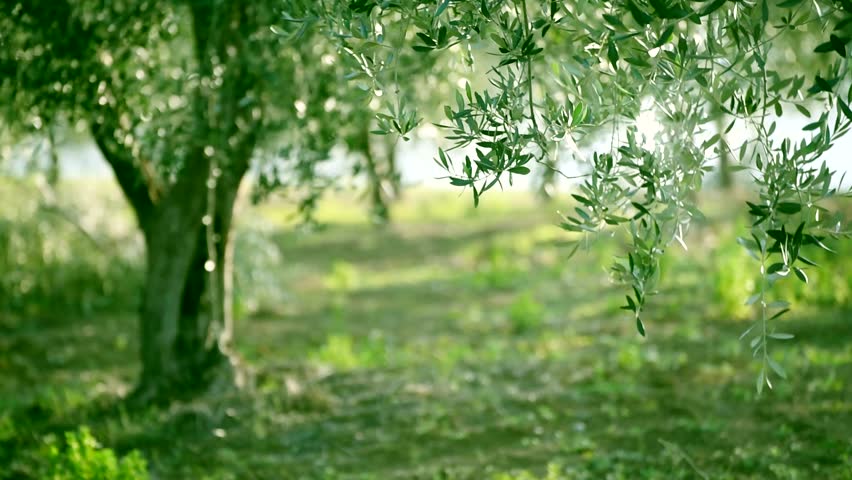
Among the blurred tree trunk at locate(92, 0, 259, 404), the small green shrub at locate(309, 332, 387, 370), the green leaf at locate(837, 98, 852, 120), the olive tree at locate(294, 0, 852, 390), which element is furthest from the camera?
the small green shrub at locate(309, 332, 387, 370)

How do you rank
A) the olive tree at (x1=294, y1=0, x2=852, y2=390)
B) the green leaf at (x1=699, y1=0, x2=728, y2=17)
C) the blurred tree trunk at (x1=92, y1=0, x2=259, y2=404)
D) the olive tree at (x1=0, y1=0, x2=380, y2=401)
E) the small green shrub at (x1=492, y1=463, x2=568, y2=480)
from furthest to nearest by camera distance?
1. the blurred tree trunk at (x1=92, y1=0, x2=259, y2=404)
2. the olive tree at (x1=0, y1=0, x2=380, y2=401)
3. the small green shrub at (x1=492, y1=463, x2=568, y2=480)
4. the olive tree at (x1=294, y1=0, x2=852, y2=390)
5. the green leaf at (x1=699, y1=0, x2=728, y2=17)

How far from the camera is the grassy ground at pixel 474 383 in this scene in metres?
5.76

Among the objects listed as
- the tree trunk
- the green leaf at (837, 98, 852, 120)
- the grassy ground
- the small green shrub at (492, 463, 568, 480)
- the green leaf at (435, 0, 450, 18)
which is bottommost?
the small green shrub at (492, 463, 568, 480)

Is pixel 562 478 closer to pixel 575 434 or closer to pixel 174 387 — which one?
pixel 575 434

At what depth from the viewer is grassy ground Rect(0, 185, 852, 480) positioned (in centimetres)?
576

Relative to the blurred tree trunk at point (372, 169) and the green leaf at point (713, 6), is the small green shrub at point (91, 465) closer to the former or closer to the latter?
the blurred tree trunk at point (372, 169)

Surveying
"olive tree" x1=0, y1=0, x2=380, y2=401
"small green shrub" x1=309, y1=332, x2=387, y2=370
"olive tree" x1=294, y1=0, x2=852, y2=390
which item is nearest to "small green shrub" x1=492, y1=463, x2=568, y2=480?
"olive tree" x1=294, y1=0, x2=852, y2=390

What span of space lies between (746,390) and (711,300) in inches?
147

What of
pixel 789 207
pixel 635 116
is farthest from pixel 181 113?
pixel 789 207

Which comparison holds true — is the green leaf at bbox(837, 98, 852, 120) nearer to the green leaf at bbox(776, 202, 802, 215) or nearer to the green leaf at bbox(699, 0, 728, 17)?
the green leaf at bbox(776, 202, 802, 215)

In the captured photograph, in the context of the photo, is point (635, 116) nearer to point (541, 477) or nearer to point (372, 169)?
point (541, 477)

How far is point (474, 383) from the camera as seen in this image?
7609 millimetres

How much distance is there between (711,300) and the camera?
1041 cm

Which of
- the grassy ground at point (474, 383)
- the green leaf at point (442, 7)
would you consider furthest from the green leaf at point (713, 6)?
the grassy ground at point (474, 383)
